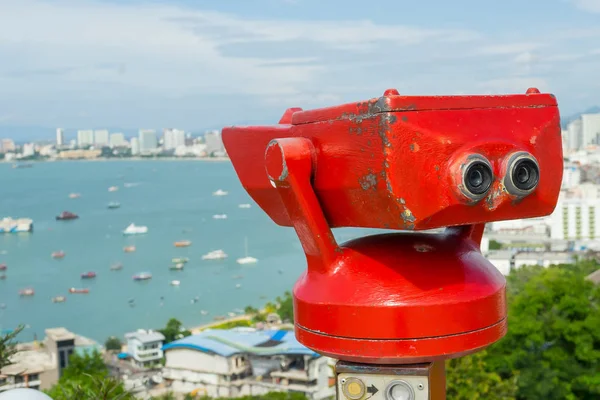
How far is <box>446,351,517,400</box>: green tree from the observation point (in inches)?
380

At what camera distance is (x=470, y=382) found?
9.66 meters

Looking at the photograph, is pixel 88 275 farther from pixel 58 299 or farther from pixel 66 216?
pixel 66 216

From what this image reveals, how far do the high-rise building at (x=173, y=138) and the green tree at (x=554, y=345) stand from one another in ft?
426

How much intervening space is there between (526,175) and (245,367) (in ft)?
59.5

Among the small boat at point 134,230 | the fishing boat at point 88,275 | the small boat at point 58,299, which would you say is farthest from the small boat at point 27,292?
the small boat at point 134,230

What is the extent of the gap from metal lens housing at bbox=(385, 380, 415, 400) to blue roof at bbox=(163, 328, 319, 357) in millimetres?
16627

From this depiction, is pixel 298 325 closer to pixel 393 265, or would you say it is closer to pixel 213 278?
pixel 393 265

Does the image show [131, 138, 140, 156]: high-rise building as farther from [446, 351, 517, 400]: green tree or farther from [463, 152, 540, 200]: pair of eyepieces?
[463, 152, 540, 200]: pair of eyepieces

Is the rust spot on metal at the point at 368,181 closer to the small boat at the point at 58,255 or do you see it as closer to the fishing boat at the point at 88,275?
the fishing boat at the point at 88,275

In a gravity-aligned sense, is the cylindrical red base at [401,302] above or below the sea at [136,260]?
above

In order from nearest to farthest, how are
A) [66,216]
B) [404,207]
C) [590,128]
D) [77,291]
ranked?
[404,207]
[77,291]
[66,216]
[590,128]

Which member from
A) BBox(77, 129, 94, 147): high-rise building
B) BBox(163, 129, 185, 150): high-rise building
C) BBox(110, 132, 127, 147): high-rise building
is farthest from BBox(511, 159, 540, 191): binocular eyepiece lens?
BBox(77, 129, 94, 147): high-rise building

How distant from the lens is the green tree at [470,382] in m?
9.66

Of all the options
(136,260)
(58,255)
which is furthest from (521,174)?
(58,255)
